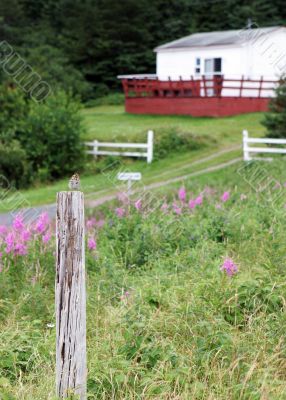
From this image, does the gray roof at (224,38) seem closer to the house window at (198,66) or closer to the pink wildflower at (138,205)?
the house window at (198,66)

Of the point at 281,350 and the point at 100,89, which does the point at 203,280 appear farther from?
the point at 100,89

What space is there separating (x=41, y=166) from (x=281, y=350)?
18.5 m

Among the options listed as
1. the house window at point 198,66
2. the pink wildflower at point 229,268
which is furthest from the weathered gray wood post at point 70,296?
the house window at point 198,66

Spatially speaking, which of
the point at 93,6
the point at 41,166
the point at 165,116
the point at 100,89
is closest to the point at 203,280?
the point at 41,166

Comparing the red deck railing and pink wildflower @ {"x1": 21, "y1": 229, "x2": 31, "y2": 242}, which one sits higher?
pink wildflower @ {"x1": 21, "y1": 229, "x2": 31, "y2": 242}

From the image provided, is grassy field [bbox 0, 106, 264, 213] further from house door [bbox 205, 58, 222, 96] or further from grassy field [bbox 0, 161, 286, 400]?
grassy field [bbox 0, 161, 286, 400]

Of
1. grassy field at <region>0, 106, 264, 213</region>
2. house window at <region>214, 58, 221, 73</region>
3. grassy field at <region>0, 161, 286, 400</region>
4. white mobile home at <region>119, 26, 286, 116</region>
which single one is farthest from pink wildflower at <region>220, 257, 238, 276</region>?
house window at <region>214, 58, 221, 73</region>

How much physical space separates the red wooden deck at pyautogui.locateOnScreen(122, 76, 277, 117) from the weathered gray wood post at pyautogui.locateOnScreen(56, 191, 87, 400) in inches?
1048

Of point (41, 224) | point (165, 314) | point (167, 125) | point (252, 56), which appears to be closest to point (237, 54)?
point (252, 56)

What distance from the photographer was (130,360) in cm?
484

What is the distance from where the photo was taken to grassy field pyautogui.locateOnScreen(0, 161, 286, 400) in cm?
459

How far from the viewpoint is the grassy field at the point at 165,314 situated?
15.1ft

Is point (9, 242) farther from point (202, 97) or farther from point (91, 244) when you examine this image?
point (202, 97)

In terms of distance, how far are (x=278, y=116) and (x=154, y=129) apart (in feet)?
15.4
